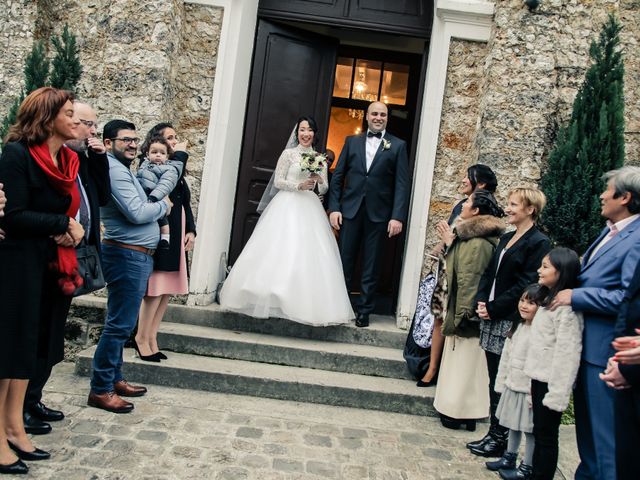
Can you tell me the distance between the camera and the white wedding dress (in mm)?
5688

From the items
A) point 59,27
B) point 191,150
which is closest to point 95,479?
point 191,150

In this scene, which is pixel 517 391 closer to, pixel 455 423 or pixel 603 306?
pixel 603 306

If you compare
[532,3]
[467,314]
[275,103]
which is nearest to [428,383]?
[467,314]

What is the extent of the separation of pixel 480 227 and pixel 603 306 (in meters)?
1.58

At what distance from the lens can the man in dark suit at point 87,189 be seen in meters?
3.85

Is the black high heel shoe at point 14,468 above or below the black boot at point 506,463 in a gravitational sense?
below

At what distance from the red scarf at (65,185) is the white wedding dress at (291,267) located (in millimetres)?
2328

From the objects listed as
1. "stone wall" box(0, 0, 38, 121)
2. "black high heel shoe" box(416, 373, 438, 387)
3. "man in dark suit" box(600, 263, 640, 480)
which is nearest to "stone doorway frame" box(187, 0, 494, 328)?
"black high heel shoe" box(416, 373, 438, 387)

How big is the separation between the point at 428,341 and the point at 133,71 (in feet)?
13.3

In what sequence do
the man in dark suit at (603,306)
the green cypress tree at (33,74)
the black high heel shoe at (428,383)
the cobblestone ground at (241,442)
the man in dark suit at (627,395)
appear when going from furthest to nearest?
the green cypress tree at (33,74) → the black high heel shoe at (428,383) → the cobblestone ground at (241,442) → the man in dark suit at (603,306) → the man in dark suit at (627,395)

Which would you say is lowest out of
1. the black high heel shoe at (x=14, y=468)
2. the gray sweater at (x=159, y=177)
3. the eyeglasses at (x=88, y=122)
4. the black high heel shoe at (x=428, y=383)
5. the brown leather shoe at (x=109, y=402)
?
the black high heel shoe at (x=14, y=468)

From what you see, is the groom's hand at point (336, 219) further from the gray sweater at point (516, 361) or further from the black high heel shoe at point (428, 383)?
the gray sweater at point (516, 361)

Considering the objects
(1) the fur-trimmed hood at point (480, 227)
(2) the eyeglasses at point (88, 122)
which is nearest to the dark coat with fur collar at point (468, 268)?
(1) the fur-trimmed hood at point (480, 227)

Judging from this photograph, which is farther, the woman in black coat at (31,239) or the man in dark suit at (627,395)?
the woman in black coat at (31,239)
